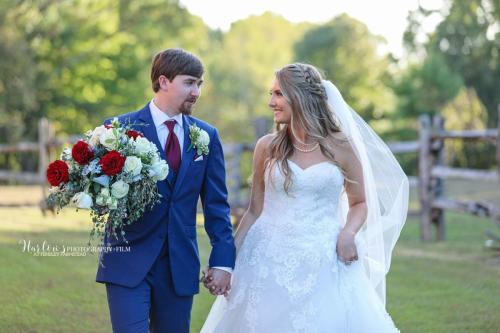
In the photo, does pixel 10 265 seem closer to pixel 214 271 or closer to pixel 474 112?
pixel 214 271

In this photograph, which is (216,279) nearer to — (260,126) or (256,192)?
(256,192)

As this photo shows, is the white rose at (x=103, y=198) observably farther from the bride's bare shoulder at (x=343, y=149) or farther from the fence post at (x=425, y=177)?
the fence post at (x=425, y=177)

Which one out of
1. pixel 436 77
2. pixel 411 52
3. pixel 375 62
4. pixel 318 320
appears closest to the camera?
pixel 318 320

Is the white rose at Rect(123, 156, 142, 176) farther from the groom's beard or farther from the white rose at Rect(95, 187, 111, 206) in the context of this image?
the groom's beard

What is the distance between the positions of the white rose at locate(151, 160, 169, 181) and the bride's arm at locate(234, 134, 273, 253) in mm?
915

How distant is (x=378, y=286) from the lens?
4.83 metres

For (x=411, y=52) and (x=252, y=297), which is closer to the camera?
(x=252, y=297)

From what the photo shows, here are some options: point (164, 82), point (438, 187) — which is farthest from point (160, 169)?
point (438, 187)

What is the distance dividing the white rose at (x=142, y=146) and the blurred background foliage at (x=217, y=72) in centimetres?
2563

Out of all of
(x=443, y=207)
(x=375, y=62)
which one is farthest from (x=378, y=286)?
(x=375, y=62)

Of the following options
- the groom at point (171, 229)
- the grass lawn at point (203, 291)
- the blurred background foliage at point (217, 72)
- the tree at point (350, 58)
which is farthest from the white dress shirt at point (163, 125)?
the tree at point (350, 58)

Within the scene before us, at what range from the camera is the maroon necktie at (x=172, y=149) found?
4.20 m

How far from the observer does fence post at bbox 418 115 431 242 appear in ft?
46.1

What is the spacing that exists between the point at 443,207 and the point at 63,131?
90.9 feet
